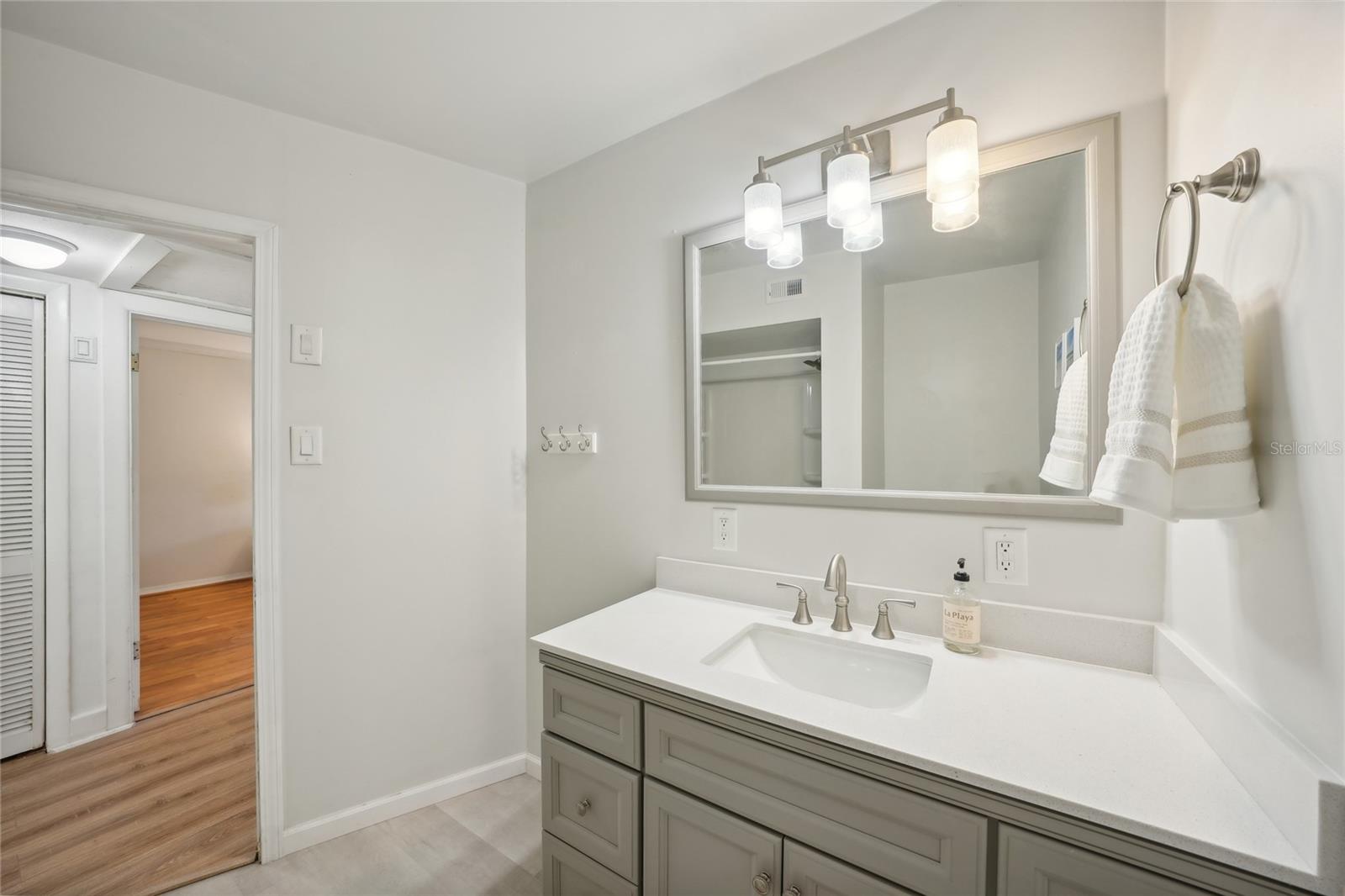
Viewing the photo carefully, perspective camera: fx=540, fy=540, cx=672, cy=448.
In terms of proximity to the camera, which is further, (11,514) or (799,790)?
(11,514)

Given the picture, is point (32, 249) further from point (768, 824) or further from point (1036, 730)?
point (1036, 730)

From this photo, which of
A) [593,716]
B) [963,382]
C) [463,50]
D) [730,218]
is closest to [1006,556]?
[963,382]

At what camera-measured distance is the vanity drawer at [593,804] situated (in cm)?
110

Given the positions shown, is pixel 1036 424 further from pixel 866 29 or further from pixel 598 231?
pixel 598 231

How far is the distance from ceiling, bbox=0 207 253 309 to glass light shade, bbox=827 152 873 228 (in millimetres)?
1790

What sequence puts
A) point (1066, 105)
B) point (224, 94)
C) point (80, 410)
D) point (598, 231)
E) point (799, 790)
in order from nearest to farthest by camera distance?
point (799, 790), point (1066, 105), point (224, 94), point (598, 231), point (80, 410)

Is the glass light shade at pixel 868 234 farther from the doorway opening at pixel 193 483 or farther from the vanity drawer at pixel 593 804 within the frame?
the doorway opening at pixel 193 483

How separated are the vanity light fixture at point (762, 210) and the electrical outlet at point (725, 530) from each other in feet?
2.53

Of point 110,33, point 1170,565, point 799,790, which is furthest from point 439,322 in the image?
point 1170,565

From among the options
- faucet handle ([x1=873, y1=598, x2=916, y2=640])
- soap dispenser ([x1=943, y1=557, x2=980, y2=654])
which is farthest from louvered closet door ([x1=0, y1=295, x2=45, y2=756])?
soap dispenser ([x1=943, y1=557, x2=980, y2=654])

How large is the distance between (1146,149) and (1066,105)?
0.19m

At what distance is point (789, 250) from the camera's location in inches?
58.9

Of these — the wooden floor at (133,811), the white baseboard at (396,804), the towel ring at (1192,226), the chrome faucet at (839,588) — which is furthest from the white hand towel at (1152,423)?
the wooden floor at (133,811)

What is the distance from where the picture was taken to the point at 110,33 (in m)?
1.38
